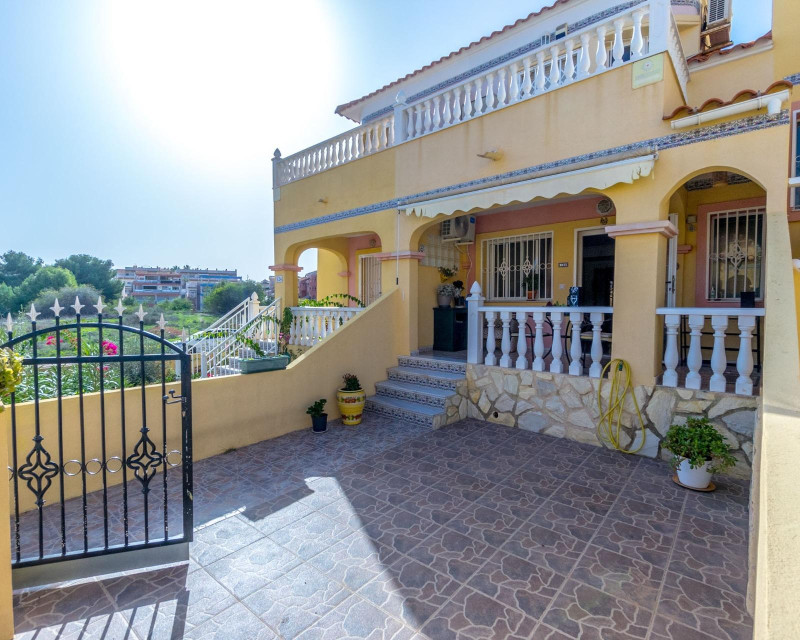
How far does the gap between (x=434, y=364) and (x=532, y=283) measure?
3.82 m

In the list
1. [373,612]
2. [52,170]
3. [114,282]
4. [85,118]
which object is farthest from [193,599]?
[114,282]

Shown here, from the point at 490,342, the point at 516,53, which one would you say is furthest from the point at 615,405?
the point at 516,53

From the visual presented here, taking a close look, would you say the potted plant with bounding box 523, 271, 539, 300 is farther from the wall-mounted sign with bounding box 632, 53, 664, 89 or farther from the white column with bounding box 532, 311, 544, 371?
the wall-mounted sign with bounding box 632, 53, 664, 89

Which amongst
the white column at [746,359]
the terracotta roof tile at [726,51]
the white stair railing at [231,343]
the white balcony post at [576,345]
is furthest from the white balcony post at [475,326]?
the terracotta roof tile at [726,51]

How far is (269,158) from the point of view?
42.4 ft

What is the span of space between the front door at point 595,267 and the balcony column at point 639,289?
344cm

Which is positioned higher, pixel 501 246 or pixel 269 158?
pixel 269 158

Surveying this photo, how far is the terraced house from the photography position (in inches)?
122

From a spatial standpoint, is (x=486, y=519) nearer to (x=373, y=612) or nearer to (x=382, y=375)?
(x=373, y=612)

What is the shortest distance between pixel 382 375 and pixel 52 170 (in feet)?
118

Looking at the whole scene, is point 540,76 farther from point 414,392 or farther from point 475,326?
point 414,392

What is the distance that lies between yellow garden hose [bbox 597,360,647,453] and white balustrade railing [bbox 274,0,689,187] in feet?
15.6

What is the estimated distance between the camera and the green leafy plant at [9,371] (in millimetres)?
2732

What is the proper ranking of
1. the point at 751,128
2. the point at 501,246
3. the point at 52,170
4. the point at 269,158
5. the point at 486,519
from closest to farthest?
the point at 486,519, the point at 751,128, the point at 501,246, the point at 269,158, the point at 52,170
